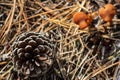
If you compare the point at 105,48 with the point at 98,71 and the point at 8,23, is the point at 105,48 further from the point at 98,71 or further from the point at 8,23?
the point at 8,23

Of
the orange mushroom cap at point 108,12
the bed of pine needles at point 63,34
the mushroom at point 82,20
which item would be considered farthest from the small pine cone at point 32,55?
the orange mushroom cap at point 108,12

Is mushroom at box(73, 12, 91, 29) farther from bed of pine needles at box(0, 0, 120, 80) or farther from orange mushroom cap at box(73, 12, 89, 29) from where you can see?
bed of pine needles at box(0, 0, 120, 80)

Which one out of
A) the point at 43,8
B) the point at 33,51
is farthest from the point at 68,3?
the point at 33,51

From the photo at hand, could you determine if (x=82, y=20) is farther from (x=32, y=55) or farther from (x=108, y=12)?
(x=32, y=55)

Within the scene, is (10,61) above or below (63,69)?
above

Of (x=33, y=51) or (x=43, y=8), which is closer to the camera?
(x=33, y=51)

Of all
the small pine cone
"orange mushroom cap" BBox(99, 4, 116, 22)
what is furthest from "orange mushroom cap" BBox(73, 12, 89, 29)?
the small pine cone

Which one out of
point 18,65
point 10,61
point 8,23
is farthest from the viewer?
point 8,23

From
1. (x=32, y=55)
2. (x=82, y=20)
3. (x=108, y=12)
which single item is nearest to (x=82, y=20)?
(x=82, y=20)
